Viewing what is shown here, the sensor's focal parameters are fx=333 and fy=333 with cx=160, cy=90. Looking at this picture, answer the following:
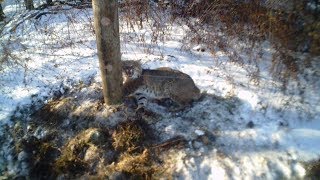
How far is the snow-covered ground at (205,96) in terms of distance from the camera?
4375 millimetres

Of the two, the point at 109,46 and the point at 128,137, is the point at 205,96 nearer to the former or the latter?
the point at 128,137

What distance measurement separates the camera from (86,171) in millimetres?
4434

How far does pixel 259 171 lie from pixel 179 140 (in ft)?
3.69

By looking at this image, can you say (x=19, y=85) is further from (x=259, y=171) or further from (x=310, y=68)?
(x=310, y=68)

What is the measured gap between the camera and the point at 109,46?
14.9ft

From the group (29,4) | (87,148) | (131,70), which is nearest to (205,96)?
(131,70)

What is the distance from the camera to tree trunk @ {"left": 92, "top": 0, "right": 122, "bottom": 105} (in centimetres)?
427

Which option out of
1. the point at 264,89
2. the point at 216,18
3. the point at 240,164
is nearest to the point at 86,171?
the point at 240,164

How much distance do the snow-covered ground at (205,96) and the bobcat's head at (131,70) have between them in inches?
15.0

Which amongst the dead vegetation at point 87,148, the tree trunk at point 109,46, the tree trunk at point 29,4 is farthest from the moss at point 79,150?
the tree trunk at point 29,4

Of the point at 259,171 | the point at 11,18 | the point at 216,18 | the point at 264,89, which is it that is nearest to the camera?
the point at 259,171

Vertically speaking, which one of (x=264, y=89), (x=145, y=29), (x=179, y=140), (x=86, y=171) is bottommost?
(x=86, y=171)

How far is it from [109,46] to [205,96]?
1737 mm

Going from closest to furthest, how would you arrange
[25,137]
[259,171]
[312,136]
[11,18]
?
1. [259,171]
2. [312,136]
3. [25,137]
4. [11,18]
